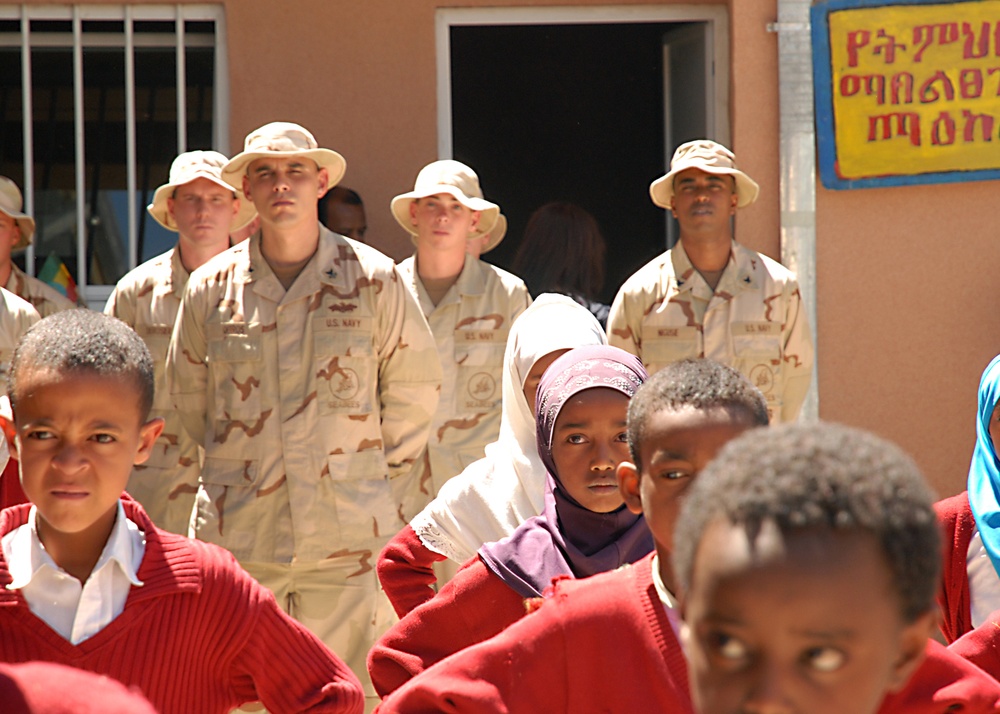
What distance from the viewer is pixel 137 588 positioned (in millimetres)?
2287

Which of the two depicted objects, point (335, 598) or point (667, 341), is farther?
point (667, 341)

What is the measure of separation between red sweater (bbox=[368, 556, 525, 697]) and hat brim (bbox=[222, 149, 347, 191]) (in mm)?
2544

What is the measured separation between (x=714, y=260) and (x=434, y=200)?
119 cm

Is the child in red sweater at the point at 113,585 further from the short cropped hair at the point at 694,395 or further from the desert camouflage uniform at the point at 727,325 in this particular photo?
the desert camouflage uniform at the point at 727,325

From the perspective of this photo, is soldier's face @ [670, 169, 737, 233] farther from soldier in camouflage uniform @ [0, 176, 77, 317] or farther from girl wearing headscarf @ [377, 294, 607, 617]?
soldier in camouflage uniform @ [0, 176, 77, 317]

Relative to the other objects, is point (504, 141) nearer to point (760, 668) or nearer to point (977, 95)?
point (977, 95)

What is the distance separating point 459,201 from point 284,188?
1.18 m

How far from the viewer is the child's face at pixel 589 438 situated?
2873mm

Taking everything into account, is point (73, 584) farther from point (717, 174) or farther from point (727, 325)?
point (717, 174)

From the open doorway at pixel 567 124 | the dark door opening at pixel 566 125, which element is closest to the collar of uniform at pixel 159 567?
the open doorway at pixel 567 124

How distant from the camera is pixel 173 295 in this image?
5.46m

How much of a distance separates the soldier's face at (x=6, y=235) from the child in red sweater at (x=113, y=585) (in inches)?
134

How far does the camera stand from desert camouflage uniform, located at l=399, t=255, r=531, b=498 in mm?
5684

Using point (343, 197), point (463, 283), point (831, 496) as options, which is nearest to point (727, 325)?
point (463, 283)
